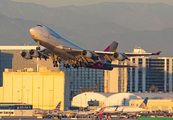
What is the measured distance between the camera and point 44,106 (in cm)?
18125

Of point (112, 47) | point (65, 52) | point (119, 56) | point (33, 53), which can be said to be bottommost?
point (119, 56)

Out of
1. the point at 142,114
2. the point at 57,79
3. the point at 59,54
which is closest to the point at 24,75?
the point at 57,79

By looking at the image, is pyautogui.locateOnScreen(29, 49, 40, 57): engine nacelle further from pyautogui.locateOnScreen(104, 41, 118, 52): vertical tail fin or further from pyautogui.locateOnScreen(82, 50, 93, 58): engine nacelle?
pyautogui.locateOnScreen(104, 41, 118, 52): vertical tail fin

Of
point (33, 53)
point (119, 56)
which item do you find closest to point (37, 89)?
point (33, 53)

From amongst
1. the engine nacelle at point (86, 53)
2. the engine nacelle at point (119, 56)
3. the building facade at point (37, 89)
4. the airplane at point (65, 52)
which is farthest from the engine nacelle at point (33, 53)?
the building facade at point (37, 89)

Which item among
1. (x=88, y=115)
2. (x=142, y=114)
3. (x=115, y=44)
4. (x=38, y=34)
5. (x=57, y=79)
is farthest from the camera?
(x=57, y=79)

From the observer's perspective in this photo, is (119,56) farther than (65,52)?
Yes

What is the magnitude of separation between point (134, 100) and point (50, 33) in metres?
124

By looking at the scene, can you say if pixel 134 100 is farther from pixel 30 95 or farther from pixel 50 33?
pixel 50 33

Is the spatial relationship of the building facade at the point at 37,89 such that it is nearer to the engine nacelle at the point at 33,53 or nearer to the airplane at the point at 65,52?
the airplane at the point at 65,52

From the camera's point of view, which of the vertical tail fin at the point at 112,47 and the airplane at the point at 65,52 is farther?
the vertical tail fin at the point at 112,47

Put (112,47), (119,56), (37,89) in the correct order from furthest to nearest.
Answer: (37,89) → (112,47) → (119,56)

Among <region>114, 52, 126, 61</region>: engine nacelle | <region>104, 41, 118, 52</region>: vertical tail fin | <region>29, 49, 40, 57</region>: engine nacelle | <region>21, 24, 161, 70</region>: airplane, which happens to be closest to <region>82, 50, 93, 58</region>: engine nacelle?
<region>21, 24, 161, 70</region>: airplane

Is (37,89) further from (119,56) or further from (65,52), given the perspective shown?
(119,56)
